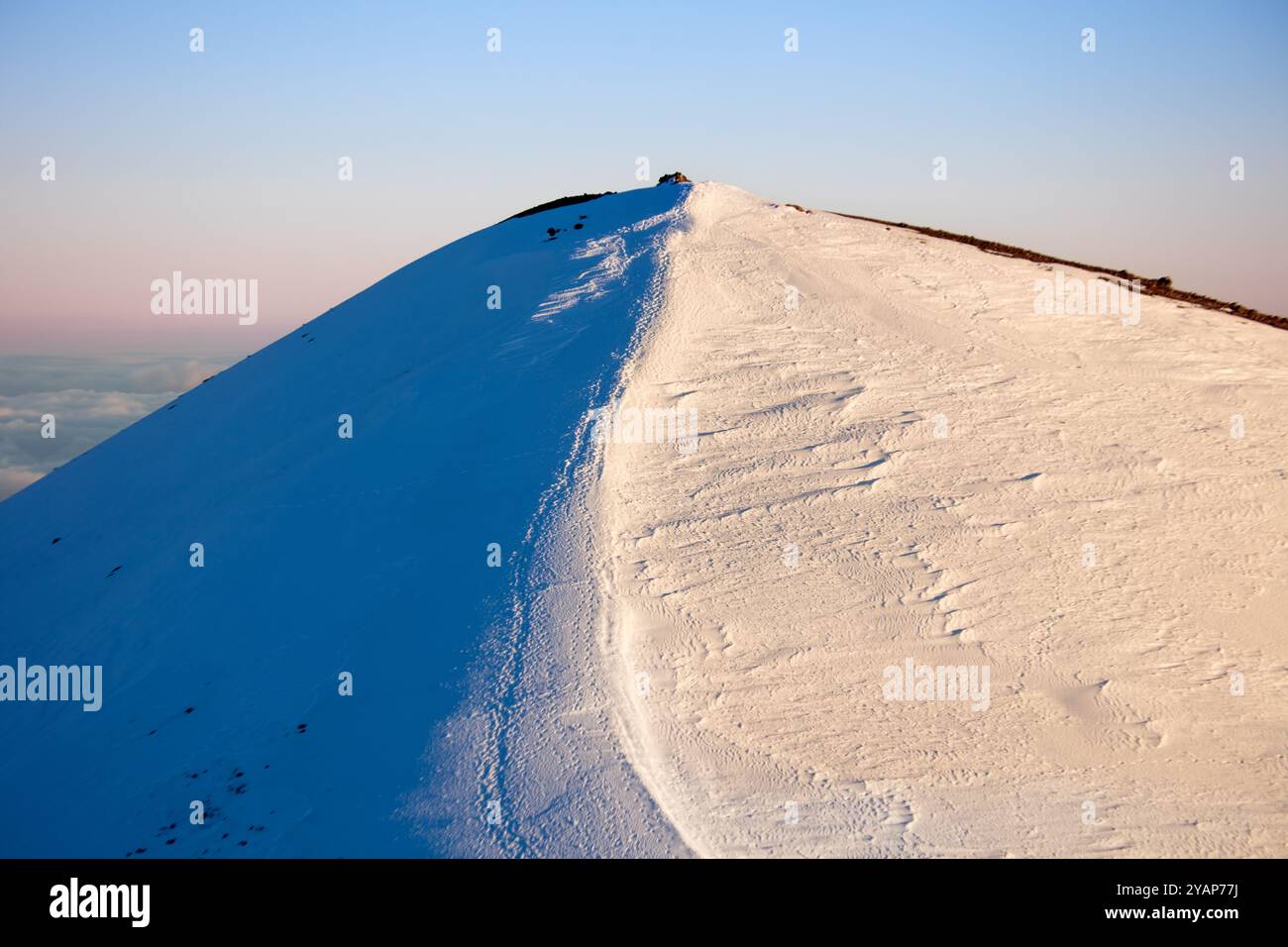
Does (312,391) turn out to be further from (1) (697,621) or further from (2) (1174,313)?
(2) (1174,313)

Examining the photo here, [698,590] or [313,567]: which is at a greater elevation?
[313,567]

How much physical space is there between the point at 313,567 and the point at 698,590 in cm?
341

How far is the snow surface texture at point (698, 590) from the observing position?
19.2 feet

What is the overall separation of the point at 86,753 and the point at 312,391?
227 inches

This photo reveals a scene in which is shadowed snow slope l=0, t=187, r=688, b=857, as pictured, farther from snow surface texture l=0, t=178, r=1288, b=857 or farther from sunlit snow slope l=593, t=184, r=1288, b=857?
sunlit snow slope l=593, t=184, r=1288, b=857

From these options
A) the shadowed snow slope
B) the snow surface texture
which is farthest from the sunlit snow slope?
the shadowed snow slope

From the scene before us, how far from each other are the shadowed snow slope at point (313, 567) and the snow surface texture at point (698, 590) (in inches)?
1.7

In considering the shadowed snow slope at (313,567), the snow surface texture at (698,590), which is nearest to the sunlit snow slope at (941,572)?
the snow surface texture at (698,590)

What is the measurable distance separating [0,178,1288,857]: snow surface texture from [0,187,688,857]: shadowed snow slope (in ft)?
0.14

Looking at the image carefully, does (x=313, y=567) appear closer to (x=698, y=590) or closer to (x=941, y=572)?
(x=698, y=590)

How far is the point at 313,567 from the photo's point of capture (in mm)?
8109

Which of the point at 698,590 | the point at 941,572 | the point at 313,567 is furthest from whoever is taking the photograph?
the point at 313,567

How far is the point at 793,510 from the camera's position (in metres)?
8.05

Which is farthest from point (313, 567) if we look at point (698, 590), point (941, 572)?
point (941, 572)
